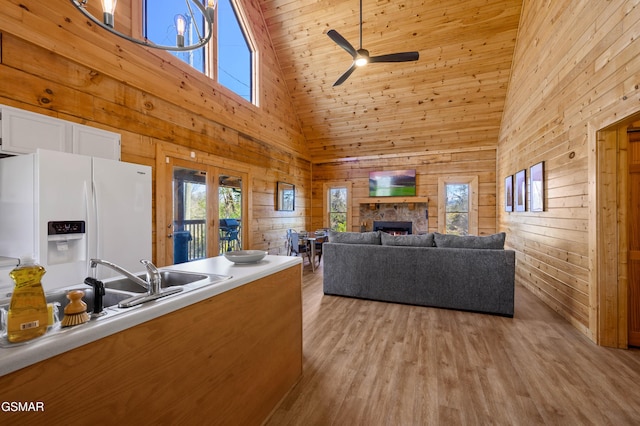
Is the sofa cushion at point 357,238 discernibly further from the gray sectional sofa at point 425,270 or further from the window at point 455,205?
the window at point 455,205

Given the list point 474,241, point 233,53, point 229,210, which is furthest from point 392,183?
point 233,53

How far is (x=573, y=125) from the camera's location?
3.00 metres

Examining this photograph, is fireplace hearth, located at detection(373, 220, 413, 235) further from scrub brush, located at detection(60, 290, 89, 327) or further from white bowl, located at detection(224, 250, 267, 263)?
scrub brush, located at detection(60, 290, 89, 327)

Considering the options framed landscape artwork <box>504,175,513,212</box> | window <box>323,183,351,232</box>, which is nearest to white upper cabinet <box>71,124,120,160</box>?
window <box>323,183,351,232</box>

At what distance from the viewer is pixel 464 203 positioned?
6.89 m

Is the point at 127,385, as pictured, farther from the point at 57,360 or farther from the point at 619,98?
the point at 619,98

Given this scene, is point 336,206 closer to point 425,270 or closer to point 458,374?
point 425,270

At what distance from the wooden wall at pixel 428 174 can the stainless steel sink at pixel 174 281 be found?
6.33m

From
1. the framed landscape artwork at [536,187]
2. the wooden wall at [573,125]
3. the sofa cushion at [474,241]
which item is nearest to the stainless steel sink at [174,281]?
the sofa cushion at [474,241]

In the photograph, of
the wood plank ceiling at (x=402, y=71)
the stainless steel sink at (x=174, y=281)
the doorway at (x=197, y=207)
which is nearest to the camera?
the stainless steel sink at (x=174, y=281)

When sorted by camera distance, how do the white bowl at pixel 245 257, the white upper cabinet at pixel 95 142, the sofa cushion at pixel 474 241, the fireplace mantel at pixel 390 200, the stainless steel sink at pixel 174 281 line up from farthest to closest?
the fireplace mantel at pixel 390 200
the sofa cushion at pixel 474 241
the white upper cabinet at pixel 95 142
the white bowl at pixel 245 257
the stainless steel sink at pixel 174 281

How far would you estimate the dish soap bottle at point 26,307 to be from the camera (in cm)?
75

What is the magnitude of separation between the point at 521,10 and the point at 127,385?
6183mm

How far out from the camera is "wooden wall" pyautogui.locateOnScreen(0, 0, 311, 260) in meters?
2.42
